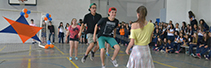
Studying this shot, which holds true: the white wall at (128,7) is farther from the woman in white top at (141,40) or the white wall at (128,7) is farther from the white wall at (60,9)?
the woman in white top at (141,40)

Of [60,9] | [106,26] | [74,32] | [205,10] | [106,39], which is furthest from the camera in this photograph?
[60,9]

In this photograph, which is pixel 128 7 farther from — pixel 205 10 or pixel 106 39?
pixel 106 39

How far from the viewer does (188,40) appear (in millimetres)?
A: 8297

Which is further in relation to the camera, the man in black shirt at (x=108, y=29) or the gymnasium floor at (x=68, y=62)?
the gymnasium floor at (x=68, y=62)

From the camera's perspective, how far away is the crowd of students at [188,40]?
688cm

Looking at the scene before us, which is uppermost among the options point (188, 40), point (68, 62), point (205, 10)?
point (205, 10)

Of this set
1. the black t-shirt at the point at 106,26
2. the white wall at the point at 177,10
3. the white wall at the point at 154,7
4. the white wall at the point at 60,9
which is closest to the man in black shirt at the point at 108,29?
the black t-shirt at the point at 106,26

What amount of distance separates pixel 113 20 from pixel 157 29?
7246 mm

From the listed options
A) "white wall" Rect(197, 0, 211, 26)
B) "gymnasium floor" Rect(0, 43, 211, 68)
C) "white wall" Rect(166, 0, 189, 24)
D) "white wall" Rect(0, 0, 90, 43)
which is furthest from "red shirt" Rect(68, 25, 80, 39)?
"white wall" Rect(0, 0, 90, 43)

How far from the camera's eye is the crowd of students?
6.88 meters

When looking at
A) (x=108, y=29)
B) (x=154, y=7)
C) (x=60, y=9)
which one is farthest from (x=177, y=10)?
(x=108, y=29)

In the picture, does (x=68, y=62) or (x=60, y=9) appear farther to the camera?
(x=60, y=9)

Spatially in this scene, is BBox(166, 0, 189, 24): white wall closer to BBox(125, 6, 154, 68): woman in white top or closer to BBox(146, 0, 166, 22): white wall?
BBox(146, 0, 166, 22): white wall

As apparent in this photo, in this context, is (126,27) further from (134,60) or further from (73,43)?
(134,60)
